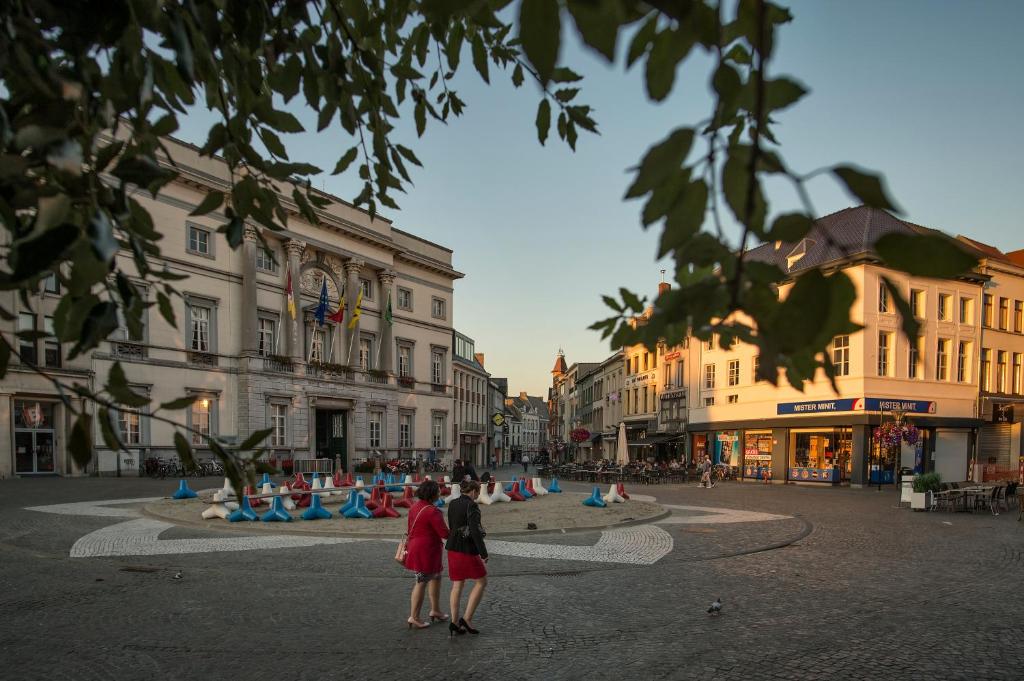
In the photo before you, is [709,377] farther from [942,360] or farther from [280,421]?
[280,421]

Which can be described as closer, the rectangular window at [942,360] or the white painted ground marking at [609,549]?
the white painted ground marking at [609,549]

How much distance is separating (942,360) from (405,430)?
109 ft

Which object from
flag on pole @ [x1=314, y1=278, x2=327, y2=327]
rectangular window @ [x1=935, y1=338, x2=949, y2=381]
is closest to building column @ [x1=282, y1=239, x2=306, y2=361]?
flag on pole @ [x1=314, y1=278, x2=327, y2=327]

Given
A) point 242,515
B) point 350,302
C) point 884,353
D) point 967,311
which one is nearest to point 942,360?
point 967,311

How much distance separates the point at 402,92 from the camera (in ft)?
14.3

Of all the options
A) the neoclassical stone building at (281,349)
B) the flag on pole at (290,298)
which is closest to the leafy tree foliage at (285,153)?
the neoclassical stone building at (281,349)

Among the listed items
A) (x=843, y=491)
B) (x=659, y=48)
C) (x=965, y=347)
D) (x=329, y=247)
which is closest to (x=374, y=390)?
(x=329, y=247)

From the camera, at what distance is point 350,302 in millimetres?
44250

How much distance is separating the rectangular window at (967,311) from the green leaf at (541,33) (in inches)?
1647

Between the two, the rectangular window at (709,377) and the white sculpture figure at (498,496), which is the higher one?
the rectangular window at (709,377)

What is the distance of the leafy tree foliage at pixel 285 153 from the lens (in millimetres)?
1415

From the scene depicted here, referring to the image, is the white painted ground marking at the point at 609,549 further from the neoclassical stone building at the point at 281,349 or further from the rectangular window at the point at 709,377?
the rectangular window at the point at 709,377

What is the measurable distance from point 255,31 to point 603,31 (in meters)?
2.23

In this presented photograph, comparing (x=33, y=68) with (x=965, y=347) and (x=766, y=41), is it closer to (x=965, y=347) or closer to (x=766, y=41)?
(x=766, y=41)
